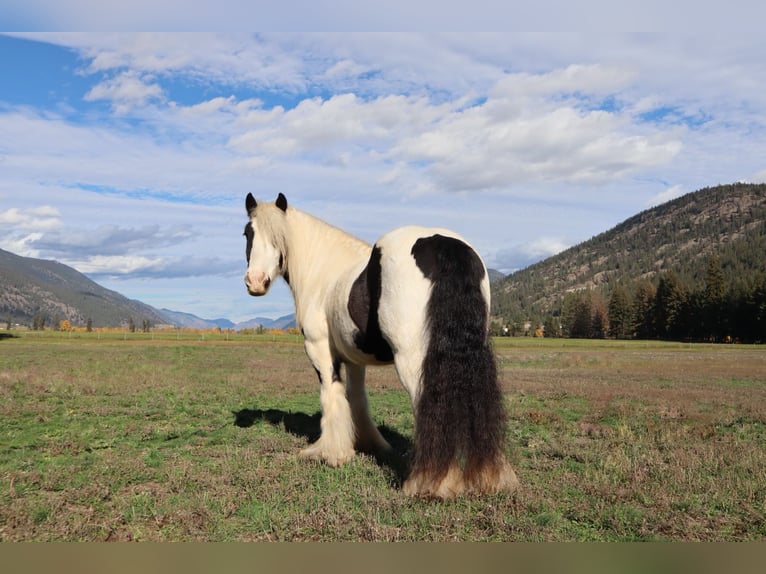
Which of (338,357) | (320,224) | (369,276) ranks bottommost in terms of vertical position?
(338,357)

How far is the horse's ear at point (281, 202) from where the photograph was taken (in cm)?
845

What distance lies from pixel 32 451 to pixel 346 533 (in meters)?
6.25

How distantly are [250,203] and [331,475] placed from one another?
4.30m

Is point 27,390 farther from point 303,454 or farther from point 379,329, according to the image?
point 379,329

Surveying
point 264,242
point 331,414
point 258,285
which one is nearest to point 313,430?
point 331,414

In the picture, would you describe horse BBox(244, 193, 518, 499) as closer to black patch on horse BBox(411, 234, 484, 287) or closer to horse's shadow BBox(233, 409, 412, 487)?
black patch on horse BBox(411, 234, 484, 287)

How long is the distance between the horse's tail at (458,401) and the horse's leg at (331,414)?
6.76ft

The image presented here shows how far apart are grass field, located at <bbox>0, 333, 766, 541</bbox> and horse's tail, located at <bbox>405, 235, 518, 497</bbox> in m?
0.23

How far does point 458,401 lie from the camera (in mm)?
5625

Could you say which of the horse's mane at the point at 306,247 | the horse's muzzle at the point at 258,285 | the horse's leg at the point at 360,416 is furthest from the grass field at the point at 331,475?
the horse's mane at the point at 306,247

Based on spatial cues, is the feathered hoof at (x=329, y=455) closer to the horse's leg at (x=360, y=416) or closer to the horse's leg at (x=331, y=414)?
the horse's leg at (x=331, y=414)

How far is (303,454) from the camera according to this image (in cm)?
768

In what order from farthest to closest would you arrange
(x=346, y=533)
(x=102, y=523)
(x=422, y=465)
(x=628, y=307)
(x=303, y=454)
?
(x=628, y=307) → (x=303, y=454) → (x=422, y=465) → (x=102, y=523) → (x=346, y=533)

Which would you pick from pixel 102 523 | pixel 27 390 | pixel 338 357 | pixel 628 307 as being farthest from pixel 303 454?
pixel 628 307
